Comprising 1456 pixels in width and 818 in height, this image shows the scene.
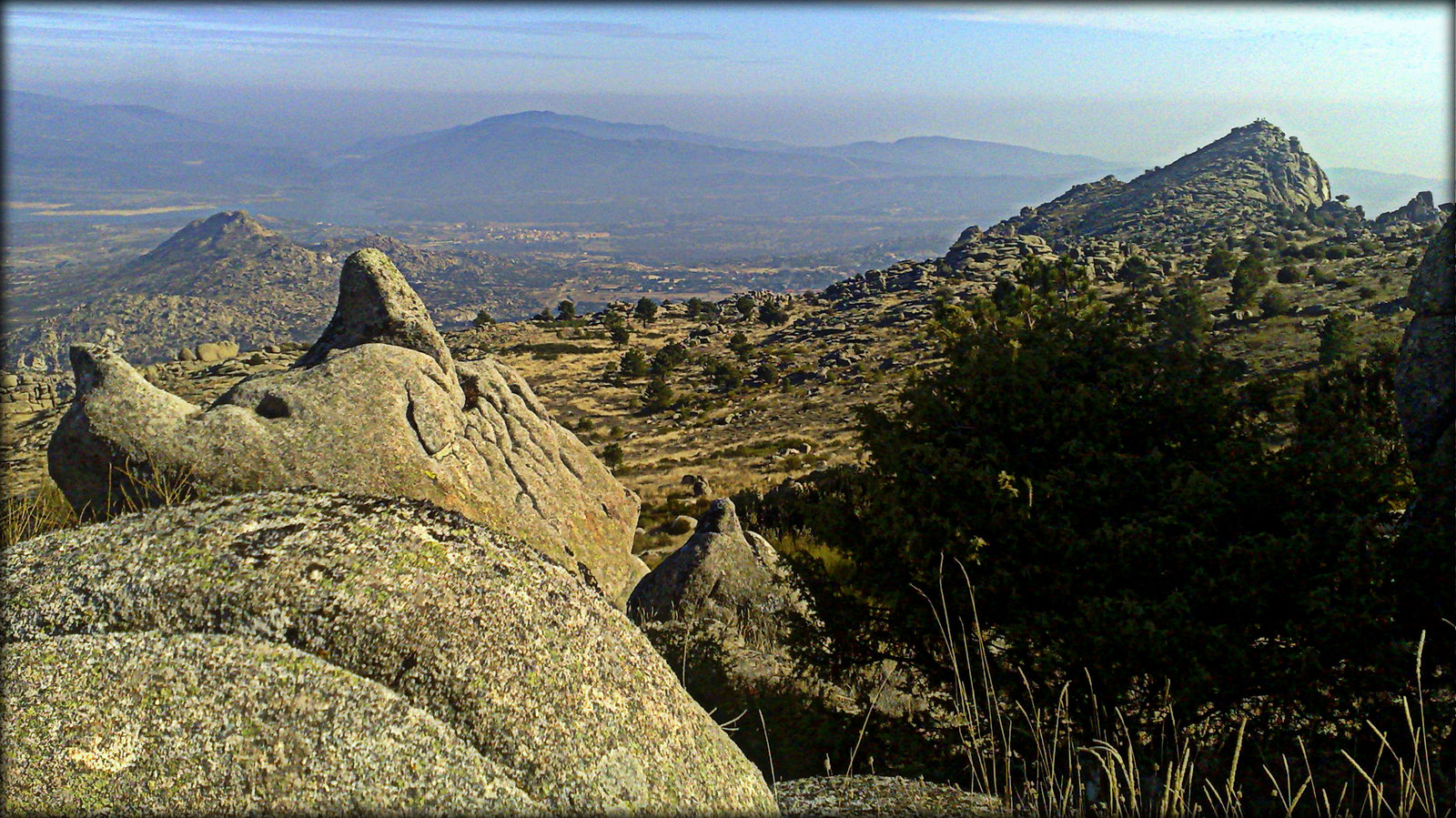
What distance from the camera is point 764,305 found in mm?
Result: 73562

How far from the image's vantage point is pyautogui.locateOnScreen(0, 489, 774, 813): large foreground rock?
324 cm

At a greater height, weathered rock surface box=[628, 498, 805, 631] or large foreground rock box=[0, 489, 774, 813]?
large foreground rock box=[0, 489, 774, 813]

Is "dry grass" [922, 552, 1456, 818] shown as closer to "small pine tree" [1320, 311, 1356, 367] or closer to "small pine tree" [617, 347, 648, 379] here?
"small pine tree" [1320, 311, 1356, 367]

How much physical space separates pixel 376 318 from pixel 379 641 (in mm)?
11410

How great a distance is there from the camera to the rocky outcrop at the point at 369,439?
874 cm

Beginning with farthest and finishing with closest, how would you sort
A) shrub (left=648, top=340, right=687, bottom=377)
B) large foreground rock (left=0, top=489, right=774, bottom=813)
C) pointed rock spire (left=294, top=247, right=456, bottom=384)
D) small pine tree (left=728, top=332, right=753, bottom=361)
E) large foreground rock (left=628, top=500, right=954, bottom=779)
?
small pine tree (left=728, top=332, right=753, bottom=361), shrub (left=648, top=340, right=687, bottom=377), pointed rock spire (left=294, top=247, right=456, bottom=384), large foreground rock (left=628, top=500, right=954, bottom=779), large foreground rock (left=0, top=489, right=774, bottom=813)

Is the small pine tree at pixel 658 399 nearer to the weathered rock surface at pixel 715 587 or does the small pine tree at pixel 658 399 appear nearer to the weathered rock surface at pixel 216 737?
the weathered rock surface at pixel 715 587

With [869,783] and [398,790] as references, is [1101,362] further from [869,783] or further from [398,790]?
[398,790]

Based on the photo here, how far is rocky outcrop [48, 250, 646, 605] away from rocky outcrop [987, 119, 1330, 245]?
79.6 metres

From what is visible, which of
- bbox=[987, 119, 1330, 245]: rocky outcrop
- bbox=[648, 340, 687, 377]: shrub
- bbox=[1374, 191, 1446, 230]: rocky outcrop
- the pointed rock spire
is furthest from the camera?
bbox=[987, 119, 1330, 245]: rocky outcrop

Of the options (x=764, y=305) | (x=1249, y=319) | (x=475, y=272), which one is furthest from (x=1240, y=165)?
(x=475, y=272)

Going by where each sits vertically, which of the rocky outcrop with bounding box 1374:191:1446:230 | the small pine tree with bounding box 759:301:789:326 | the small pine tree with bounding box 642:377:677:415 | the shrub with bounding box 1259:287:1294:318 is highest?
the rocky outcrop with bounding box 1374:191:1446:230

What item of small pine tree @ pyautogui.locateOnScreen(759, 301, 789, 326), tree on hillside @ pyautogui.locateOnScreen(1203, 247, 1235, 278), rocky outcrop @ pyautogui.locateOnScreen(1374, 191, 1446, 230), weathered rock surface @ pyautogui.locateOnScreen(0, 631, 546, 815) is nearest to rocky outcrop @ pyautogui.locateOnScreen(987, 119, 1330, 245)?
rocky outcrop @ pyautogui.locateOnScreen(1374, 191, 1446, 230)

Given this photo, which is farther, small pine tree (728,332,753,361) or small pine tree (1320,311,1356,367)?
small pine tree (728,332,753,361)
